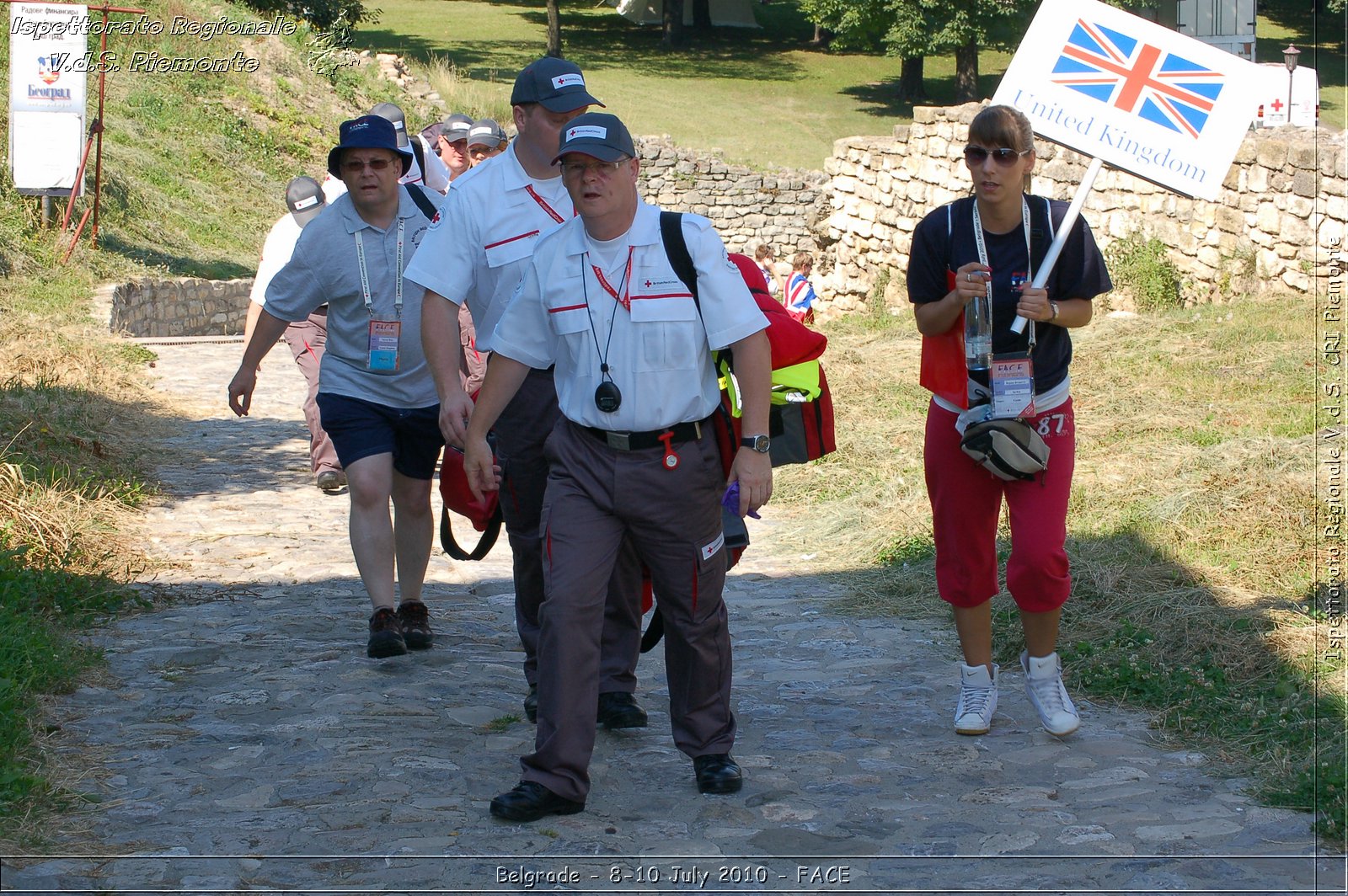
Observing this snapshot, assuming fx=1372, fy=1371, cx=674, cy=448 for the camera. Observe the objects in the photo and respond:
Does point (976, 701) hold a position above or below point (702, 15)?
below

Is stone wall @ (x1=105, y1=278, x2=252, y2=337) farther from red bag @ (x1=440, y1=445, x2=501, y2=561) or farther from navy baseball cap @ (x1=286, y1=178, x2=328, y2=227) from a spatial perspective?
red bag @ (x1=440, y1=445, x2=501, y2=561)

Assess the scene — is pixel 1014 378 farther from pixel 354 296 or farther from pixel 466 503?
pixel 354 296

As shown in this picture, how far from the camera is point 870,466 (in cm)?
895

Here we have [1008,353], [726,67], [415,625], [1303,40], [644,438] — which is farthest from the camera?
→ [726,67]

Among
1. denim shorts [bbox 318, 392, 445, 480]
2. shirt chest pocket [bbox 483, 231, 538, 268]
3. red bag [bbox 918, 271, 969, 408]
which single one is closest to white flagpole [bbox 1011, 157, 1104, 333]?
red bag [bbox 918, 271, 969, 408]

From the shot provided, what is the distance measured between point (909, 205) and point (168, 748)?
15590 millimetres

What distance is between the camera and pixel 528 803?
373 cm

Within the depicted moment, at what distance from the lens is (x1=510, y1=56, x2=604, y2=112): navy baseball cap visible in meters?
4.40

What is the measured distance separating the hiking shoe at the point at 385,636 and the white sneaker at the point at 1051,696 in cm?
238

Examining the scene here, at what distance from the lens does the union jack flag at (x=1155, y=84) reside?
182 inches

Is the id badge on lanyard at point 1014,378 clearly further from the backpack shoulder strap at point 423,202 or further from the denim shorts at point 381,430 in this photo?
the backpack shoulder strap at point 423,202

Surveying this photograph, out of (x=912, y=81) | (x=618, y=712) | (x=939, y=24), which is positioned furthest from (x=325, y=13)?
(x=618, y=712)

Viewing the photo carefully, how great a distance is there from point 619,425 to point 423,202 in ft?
6.70

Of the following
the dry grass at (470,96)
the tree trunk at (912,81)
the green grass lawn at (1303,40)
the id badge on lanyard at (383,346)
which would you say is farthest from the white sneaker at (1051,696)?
the tree trunk at (912,81)
